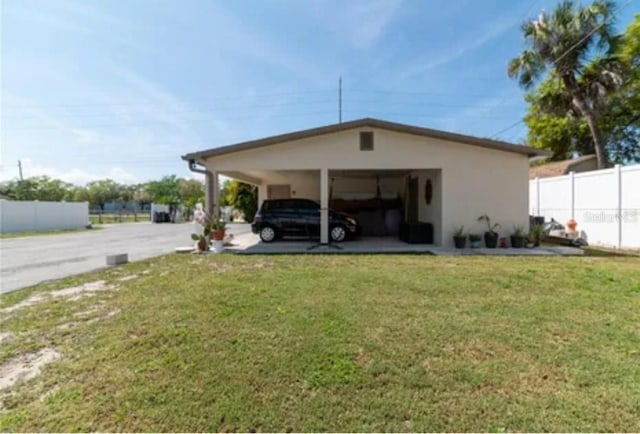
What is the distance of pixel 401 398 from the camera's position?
8.10 ft

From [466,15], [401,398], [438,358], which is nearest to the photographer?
[401,398]

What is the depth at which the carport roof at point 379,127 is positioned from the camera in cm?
992

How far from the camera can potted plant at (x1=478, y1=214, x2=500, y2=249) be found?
398 inches

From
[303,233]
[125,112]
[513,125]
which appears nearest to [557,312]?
[303,233]

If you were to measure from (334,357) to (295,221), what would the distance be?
9240mm

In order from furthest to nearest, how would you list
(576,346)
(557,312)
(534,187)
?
(534,187) < (557,312) < (576,346)

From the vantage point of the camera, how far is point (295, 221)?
12.2 metres

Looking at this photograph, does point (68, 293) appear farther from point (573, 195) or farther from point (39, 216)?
point (39, 216)

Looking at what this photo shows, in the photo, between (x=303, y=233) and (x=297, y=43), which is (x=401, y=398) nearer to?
(x=303, y=233)

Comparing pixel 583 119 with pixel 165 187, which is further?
pixel 165 187

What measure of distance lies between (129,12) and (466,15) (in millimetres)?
10891

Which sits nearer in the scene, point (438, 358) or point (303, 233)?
point (438, 358)

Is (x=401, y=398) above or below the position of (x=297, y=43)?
below

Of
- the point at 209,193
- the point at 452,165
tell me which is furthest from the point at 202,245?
the point at 452,165
